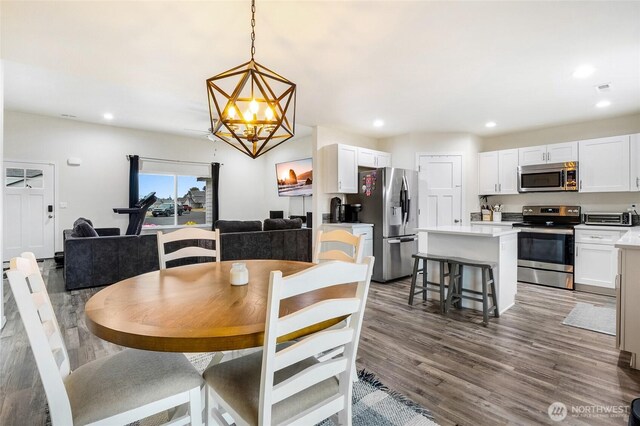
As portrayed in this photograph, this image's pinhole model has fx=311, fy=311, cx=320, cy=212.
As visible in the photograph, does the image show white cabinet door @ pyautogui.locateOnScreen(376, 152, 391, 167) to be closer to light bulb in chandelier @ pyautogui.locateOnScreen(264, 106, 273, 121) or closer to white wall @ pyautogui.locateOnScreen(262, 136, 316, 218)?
white wall @ pyautogui.locateOnScreen(262, 136, 316, 218)

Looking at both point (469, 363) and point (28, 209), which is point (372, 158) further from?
point (28, 209)

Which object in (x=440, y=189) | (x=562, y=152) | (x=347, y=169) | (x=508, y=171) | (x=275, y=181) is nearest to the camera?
(x=562, y=152)

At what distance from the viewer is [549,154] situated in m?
4.77

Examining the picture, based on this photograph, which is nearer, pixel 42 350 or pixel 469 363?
pixel 42 350

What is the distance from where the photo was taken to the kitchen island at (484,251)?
3.24 m

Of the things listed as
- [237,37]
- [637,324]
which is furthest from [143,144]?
[637,324]

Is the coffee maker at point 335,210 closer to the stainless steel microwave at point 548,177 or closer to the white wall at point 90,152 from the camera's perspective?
the stainless steel microwave at point 548,177

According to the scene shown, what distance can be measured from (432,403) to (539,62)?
3.01m

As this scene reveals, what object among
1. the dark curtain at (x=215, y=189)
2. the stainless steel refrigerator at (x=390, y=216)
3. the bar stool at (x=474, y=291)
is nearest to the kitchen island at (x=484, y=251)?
the bar stool at (x=474, y=291)

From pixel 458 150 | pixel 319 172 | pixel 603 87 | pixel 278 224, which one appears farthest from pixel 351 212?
pixel 603 87

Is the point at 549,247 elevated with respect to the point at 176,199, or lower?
lower

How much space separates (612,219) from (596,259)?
0.64m

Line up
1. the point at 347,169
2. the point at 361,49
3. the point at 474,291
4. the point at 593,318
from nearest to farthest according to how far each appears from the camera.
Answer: the point at 361,49, the point at 593,318, the point at 474,291, the point at 347,169

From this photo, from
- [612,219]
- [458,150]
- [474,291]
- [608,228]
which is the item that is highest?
[458,150]
